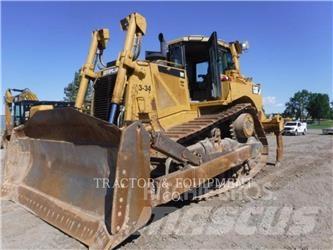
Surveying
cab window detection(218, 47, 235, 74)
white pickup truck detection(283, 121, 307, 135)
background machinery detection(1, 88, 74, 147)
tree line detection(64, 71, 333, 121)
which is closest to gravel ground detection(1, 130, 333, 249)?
cab window detection(218, 47, 235, 74)

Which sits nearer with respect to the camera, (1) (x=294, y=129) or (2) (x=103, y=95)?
(2) (x=103, y=95)

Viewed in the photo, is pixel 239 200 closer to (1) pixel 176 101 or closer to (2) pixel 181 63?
(1) pixel 176 101

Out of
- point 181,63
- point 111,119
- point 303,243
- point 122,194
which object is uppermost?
point 181,63

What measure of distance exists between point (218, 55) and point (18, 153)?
13.7 feet

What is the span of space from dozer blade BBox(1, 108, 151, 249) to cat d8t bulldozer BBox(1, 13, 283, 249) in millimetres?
13

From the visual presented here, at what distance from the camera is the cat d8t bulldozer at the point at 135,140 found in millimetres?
3824

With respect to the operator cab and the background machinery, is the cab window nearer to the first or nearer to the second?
the operator cab

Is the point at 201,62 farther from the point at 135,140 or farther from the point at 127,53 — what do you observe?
the point at 135,140

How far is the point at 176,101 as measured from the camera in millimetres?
6516

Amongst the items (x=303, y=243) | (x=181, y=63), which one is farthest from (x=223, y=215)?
(x=181, y=63)

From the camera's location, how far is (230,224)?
14.8 feet

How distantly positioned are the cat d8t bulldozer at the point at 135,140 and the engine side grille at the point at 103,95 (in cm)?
2

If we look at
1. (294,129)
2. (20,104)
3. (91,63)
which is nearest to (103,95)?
(91,63)

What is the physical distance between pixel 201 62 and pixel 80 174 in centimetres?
391
